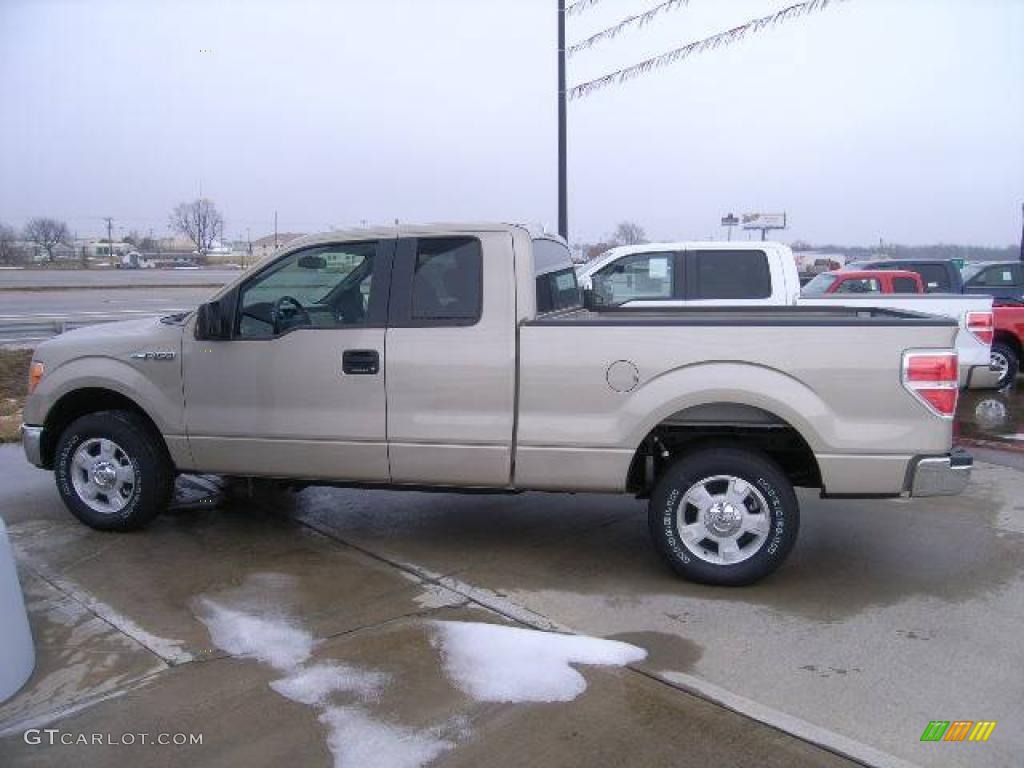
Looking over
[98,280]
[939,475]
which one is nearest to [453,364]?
[939,475]

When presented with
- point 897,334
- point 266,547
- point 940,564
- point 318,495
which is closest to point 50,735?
point 266,547

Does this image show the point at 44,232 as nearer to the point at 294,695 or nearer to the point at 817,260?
the point at 817,260

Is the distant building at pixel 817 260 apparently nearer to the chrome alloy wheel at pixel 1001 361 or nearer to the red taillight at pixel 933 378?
the chrome alloy wheel at pixel 1001 361

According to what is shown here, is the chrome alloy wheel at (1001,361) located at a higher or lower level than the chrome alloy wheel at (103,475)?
higher

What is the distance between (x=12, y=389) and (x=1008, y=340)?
12.1m

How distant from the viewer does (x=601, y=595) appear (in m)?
4.67

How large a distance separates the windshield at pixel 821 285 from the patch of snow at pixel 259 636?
994cm

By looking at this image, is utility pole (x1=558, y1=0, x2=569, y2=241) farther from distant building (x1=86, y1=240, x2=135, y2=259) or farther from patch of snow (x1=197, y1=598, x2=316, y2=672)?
distant building (x1=86, y1=240, x2=135, y2=259)

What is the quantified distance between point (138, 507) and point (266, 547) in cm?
85

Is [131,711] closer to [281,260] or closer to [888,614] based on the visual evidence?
[281,260]

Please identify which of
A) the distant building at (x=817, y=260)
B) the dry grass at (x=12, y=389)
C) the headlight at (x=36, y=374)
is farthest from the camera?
the distant building at (x=817, y=260)

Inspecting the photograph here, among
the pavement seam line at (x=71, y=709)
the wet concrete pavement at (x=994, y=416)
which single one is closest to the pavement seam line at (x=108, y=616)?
the pavement seam line at (x=71, y=709)

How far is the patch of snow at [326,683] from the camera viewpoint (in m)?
3.59

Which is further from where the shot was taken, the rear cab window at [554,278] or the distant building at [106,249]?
the distant building at [106,249]
